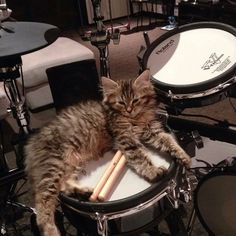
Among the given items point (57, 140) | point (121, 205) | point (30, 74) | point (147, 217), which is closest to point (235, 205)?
point (147, 217)

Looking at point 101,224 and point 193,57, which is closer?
point 101,224

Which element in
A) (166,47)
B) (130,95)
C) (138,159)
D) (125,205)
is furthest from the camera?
(166,47)

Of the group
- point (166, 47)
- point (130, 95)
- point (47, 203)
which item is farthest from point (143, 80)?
point (47, 203)

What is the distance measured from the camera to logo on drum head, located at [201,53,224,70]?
1.11 meters

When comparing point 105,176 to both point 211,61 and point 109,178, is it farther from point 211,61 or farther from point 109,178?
point 211,61

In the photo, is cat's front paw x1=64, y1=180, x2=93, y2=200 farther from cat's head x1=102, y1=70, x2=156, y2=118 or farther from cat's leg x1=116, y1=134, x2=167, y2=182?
cat's head x1=102, y1=70, x2=156, y2=118

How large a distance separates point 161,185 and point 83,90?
1.09m

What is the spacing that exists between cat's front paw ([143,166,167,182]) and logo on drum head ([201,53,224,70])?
0.47 meters

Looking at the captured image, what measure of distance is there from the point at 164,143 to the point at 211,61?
0.39 m

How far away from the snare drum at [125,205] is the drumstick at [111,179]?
0.01m

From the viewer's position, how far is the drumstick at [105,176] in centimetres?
77

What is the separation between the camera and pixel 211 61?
3.71ft

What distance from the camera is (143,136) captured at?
3.12 ft

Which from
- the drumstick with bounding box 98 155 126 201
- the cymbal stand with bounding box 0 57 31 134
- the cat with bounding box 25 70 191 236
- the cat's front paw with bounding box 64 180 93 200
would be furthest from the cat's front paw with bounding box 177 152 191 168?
the cymbal stand with bounding box 0 57 31 134
